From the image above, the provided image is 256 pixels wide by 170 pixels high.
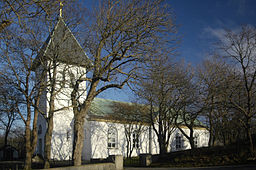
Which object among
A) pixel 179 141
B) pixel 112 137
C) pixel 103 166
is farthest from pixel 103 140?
pixel 103 166

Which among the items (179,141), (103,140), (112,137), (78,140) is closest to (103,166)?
(78,140)

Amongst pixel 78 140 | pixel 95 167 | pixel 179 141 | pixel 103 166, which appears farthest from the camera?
pixel 179 141

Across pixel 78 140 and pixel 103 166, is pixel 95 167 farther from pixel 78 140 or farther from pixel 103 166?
pixel 78 140

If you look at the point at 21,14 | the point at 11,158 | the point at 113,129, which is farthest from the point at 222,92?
the point at 11,158

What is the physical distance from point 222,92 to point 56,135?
18994 millimetres

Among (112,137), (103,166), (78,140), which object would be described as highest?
(78,140)

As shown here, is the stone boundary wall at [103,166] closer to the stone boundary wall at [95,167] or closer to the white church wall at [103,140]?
the stone boundary wall at [95,167]

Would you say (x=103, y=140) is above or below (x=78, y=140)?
below

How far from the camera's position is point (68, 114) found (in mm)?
29953

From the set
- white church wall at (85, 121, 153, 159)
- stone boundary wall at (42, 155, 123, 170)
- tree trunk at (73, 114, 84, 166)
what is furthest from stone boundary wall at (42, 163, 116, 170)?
white church wall at (85, 121, 153, 159)

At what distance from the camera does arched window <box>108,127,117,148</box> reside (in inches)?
1216

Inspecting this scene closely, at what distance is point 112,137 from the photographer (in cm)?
3134

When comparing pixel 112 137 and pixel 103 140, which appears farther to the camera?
pixel 112 137

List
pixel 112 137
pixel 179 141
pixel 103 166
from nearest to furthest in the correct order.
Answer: pixel 103 166
pixel 112 137
pixel 179 141
